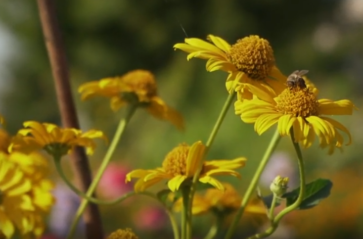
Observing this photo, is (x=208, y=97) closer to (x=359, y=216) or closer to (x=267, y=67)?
(x=359, y=216)

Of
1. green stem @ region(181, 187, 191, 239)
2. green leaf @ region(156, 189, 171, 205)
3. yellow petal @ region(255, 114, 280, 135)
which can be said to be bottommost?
green stem @ region(181, 187, 191, 239)

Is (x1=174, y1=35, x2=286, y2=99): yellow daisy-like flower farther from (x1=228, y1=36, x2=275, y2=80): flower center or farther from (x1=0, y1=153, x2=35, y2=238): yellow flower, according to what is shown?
(x1=0, y1=153, x2=35, y2=238): yellow flower

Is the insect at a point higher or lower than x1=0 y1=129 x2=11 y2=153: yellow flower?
higher

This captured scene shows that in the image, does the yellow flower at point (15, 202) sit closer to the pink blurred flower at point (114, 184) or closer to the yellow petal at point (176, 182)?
the yellow petal at point (176, 182)

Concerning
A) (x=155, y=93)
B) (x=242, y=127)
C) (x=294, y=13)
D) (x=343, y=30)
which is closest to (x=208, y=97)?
(x=242, y=127)

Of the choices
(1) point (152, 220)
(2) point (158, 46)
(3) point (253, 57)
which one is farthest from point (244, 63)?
(2) point (158, 46)

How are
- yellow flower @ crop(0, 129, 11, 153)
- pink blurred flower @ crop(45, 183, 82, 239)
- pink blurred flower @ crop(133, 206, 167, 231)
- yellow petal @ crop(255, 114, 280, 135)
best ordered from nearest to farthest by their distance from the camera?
yellow petal @ crop(255, 114, 280, 135) < yellow flower @ crop(0, 129, 11, 153) < pink blurred flower @ crop(45, 183, 82, 239) < pink blurred flower @ crop(133, 206, 167, 231)

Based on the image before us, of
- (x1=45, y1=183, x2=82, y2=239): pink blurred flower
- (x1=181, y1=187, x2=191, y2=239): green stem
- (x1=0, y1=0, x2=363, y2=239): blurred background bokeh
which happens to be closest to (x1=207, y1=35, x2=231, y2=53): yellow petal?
(x1=181, y1=187, x2=191, y2=239): green stem
